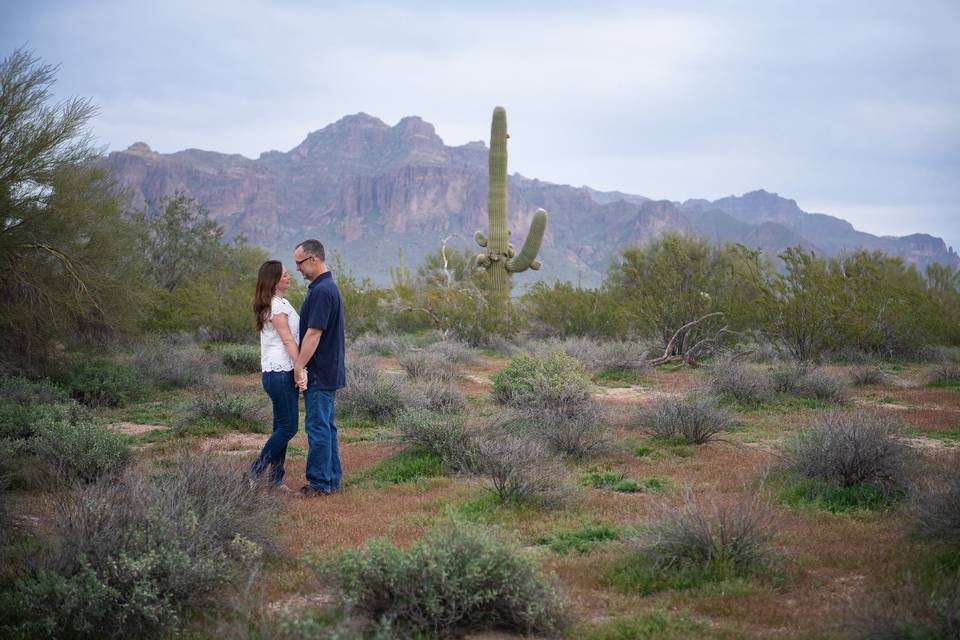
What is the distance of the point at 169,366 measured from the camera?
1426 cm

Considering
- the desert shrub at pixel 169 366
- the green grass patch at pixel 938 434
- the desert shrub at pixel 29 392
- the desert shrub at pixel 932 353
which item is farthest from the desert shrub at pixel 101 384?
the desert shrub at pixel 932 353

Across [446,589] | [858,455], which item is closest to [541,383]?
[858,455]

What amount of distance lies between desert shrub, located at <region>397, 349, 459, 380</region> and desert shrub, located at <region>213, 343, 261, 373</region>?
362 centimetres

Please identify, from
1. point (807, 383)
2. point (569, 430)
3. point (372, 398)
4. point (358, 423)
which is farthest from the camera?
point (807, 383)

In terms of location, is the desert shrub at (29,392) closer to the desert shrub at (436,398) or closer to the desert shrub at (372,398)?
the desert shrub at (372,398)

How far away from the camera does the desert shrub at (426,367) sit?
583 inches

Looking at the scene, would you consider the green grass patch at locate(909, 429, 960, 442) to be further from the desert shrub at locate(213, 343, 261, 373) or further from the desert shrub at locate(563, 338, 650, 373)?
the desert shrub at locate(213, 343, 261, 373)

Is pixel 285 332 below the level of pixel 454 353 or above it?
above

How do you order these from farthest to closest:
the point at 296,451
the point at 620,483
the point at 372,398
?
the point at 372,398 → the point at 296,451 → the point at 620,483

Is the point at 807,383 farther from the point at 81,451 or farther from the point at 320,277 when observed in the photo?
the point at 81,451

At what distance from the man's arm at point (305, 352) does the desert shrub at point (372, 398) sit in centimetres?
425

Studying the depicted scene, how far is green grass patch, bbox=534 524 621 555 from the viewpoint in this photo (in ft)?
17.1

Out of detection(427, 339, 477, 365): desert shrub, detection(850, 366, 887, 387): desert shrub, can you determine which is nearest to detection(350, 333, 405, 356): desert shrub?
detection(427, 339, 477, 365): desert shrub

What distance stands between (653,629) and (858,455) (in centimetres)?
358
